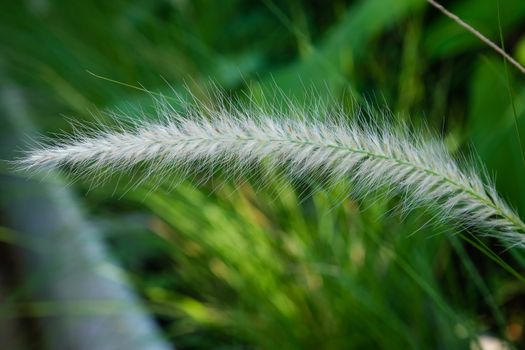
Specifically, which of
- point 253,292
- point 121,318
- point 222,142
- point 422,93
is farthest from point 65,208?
point 222,142

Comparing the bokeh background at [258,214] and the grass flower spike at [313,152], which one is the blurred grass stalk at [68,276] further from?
the grass flower spike at [313,152]

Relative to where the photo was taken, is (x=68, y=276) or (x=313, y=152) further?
(x=68, y=276)

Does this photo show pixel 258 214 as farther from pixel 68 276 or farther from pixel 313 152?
pixel 313 152

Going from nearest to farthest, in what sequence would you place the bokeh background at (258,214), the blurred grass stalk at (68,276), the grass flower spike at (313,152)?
the grass flower spike at (313,152) < the bokeh background at (258,214) < the blurred grass stalk at (68,276)

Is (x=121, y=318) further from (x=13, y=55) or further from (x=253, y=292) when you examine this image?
(x=13, y=55)

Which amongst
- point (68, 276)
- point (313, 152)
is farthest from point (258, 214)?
point (313, 152)

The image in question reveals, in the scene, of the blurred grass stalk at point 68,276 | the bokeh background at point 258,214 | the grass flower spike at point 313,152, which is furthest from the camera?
the blurred grass stalk at point 68,276

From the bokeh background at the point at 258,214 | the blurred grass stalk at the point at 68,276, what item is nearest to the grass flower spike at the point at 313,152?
the bokeh background at the point at 258,214
